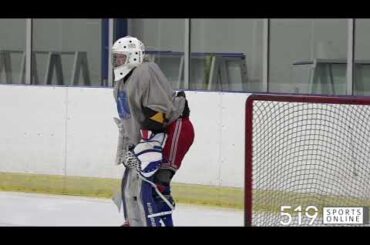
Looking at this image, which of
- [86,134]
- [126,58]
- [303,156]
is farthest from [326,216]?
[86,134]

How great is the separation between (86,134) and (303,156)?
3.44 metres

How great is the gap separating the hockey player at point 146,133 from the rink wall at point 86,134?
242cm

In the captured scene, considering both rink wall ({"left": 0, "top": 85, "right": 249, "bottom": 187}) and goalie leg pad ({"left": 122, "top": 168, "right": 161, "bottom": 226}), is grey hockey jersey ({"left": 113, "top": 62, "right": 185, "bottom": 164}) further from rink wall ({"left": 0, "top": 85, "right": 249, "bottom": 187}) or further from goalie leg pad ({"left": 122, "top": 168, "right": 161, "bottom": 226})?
rink wall ({"left": 0, "top": 85, "right": 249, "bottom": 187})

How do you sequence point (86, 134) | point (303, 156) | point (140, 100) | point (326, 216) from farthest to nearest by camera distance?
1. point (86, 134)
2. point (303, 156)
3. point (140, 100)
4. point (326, 216)

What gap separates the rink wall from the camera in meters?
9.24

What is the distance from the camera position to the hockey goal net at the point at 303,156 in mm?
6449

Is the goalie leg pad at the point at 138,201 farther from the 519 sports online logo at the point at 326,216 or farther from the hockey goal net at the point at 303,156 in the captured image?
the 519 sports online logo at the point at 326,216

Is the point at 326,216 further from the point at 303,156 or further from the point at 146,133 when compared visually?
the point at 146,133

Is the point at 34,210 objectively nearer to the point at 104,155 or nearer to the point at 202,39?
the point at 104,155

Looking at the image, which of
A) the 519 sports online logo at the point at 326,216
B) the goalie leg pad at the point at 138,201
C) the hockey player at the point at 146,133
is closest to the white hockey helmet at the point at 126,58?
the hockey player at the point at 146,133

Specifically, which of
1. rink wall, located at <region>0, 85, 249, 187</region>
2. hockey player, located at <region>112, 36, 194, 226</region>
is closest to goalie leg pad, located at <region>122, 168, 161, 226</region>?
hockey player, located at <region>112, 36, 194, 226</region>

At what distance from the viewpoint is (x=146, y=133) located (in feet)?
22.0

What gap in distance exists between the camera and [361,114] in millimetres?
6602

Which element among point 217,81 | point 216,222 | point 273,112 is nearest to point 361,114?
point 273,112
